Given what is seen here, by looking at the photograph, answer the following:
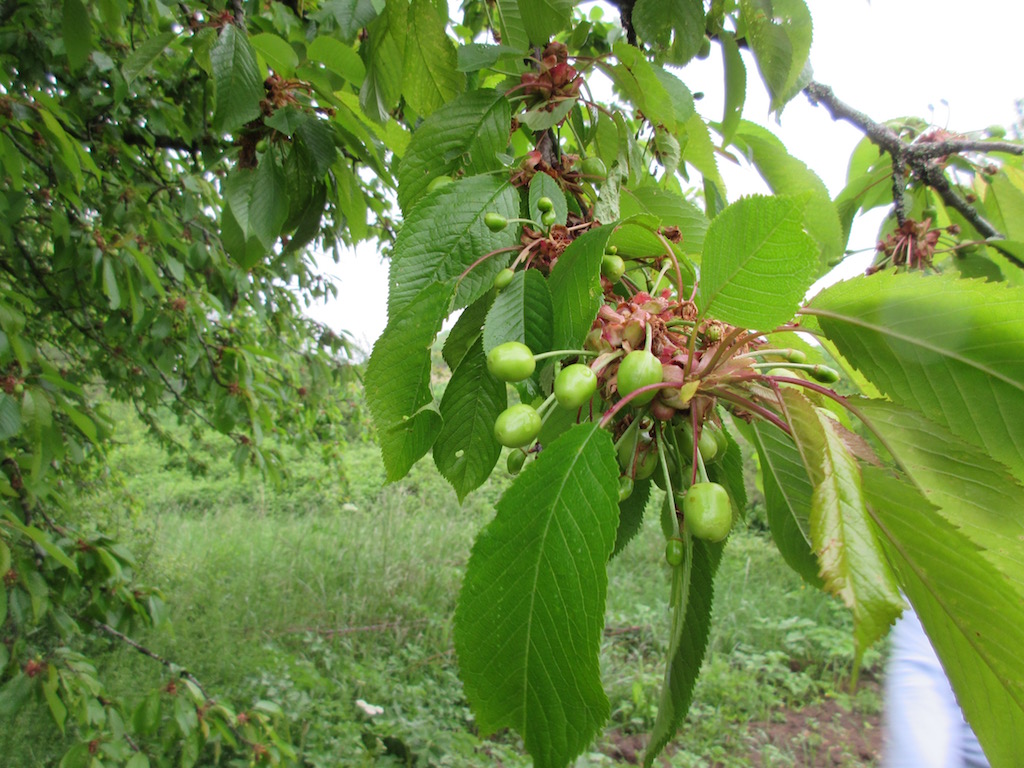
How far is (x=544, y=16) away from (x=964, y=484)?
0.59 m

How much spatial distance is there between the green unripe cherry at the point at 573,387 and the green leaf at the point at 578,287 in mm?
74

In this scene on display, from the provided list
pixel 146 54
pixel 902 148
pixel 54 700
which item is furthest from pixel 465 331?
pixel 54 700

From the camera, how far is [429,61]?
2.61 feet

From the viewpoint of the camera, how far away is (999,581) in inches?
14.3

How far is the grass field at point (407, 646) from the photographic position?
115 inches

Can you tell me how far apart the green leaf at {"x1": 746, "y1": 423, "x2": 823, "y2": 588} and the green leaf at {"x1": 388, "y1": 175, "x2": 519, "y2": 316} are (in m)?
0.30

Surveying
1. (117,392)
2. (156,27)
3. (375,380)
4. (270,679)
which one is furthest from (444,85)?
(270,679)

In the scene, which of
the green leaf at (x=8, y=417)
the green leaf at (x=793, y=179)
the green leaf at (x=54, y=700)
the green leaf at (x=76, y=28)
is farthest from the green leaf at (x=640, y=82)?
the green leaf at (x=54, y=700)

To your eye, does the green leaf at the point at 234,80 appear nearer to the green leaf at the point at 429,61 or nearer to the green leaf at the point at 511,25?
the green leaf at the point at 429,61

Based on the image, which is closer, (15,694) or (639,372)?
(639,372)

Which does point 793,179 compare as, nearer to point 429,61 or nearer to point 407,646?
point 429,61

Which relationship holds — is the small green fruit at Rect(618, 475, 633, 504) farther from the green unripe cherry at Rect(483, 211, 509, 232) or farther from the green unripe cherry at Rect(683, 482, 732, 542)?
the green unripe cherry at Rect(483, 211, 509, 232)

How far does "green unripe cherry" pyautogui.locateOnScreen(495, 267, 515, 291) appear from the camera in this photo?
584 millimetres

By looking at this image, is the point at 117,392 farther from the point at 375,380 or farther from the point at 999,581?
the point at 999,581
